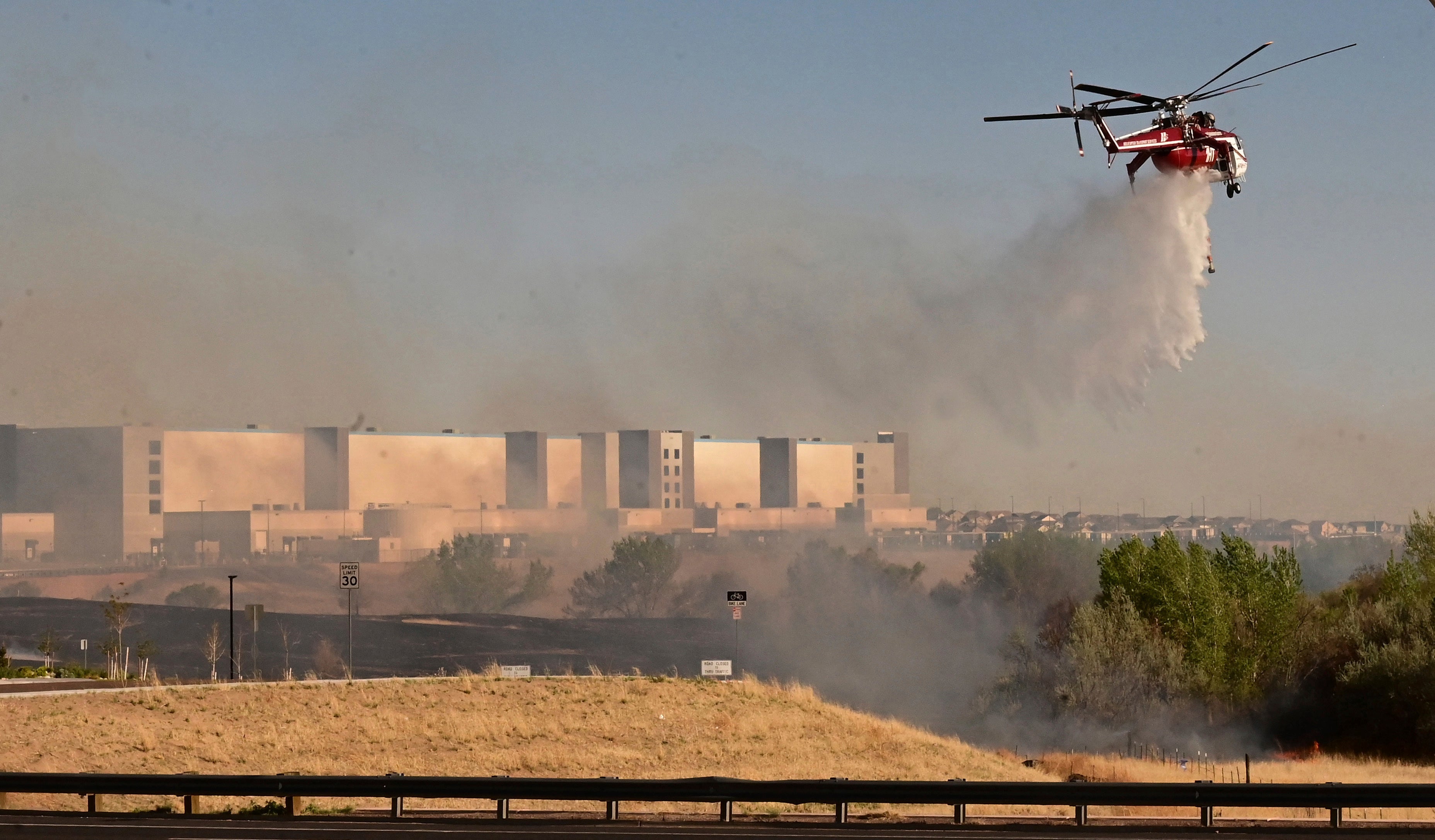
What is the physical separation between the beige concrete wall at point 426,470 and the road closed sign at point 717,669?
10975cm

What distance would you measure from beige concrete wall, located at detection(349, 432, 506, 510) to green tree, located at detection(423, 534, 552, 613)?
835cm

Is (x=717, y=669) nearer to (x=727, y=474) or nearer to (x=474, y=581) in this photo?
(x=474, y=581)

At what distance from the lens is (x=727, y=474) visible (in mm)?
187125

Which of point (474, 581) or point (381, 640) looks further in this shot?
point (474, 581)

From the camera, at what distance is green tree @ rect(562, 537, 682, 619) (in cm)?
16150

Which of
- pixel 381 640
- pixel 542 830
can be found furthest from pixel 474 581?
pixel 542 830

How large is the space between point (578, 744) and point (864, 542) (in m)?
140

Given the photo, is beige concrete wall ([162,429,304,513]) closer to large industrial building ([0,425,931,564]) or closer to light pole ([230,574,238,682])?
large industrial building ([0,425,931,564])

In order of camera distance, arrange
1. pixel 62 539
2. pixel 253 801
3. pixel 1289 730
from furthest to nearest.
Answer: pixel 62 539
pixel 1289 730
pixel 253 801

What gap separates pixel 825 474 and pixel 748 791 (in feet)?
556

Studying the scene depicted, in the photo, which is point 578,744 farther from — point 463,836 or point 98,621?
point 98,621

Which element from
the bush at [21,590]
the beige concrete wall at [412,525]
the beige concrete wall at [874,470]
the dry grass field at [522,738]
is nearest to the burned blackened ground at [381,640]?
the bush at [21,590]

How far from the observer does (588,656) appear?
131 m

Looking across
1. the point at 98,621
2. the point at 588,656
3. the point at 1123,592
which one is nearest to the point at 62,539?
the point at 98,621
